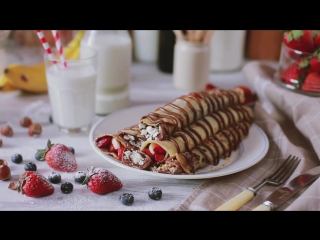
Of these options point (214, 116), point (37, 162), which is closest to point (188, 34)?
point (214, 116)

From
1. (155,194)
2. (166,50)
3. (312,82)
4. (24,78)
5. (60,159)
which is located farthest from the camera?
(166,50)

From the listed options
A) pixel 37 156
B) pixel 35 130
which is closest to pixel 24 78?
pixel 35 130

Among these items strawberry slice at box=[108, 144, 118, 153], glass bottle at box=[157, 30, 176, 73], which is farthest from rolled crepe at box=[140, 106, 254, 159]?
glass bottle at box=[157, 30, 176, 73]

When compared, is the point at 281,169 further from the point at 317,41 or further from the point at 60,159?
the point at 60,159

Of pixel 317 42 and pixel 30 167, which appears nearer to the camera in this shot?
pixel 30 167

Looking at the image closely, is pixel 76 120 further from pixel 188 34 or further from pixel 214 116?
pixel 188 34

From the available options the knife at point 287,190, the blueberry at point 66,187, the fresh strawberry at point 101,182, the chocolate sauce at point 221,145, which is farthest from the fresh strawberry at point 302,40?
the blueberry at point 66,187

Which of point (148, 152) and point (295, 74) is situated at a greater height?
point (295, 74)
